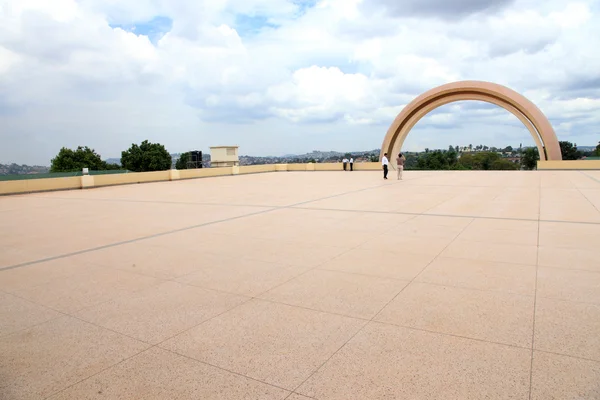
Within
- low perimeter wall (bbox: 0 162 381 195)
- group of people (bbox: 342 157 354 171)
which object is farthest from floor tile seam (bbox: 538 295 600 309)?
group of people (bbox: 342 157 354 171)

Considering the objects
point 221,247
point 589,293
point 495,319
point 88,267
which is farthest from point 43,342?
point 589,293

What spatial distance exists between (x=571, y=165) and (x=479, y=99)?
38.2 feet

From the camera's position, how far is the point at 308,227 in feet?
26.3

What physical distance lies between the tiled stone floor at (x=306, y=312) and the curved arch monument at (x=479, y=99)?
31422mm

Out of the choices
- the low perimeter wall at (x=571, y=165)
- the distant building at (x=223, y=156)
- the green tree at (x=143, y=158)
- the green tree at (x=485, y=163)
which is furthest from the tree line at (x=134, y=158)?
the green tree at (x=485, y=163)

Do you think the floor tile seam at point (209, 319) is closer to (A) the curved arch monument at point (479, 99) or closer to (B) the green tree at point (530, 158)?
(A) the curved arch monument at point (479, 99)

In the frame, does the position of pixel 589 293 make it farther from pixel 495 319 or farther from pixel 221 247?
pixel 221 247

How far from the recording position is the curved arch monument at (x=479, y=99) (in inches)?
1362

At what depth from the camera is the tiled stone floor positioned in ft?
8.80

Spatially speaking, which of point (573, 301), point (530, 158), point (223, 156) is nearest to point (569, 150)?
point (530, 158)

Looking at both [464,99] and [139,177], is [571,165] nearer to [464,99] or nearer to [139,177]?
[464,99]

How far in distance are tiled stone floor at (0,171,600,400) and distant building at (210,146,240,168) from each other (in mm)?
23481

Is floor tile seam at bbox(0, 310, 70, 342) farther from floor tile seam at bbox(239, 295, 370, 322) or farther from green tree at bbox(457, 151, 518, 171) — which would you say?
green tree at bbox(457, 151, 518, 171)

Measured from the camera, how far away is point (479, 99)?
38.8 m
